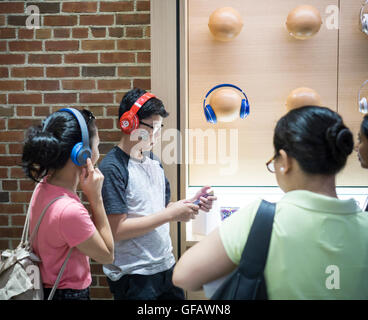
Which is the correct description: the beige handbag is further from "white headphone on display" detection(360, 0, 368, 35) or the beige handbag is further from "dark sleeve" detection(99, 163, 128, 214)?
"white headphone on display" detection(360, 0, 368, 35)

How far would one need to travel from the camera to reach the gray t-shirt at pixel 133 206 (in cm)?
136

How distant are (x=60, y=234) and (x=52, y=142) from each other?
0.31 meters

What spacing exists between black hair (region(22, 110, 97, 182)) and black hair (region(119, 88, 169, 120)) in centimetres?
36

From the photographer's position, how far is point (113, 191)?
135cm

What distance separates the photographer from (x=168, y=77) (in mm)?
1578

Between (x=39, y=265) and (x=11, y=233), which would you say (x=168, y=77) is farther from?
(x=11, y=233)

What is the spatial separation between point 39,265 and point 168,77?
996mm

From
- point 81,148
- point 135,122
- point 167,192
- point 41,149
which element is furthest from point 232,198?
point 41,149

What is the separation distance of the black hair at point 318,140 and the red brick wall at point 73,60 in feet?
4.70

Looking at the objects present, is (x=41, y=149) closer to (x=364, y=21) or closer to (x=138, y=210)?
(x=138, y=210)

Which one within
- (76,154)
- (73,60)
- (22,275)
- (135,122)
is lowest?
(22,275)

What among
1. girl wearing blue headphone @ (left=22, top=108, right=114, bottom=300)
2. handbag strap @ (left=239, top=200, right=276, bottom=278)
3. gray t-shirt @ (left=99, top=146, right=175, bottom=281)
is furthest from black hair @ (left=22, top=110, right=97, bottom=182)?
handbag strap @ (left=239, top=200, right=276, bottom=278)

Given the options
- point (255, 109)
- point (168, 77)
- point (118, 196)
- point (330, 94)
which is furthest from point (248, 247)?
point (330, 94)

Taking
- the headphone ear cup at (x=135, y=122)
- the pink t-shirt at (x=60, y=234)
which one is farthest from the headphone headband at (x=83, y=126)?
the headphone ear cup at (x=135, y=122)
